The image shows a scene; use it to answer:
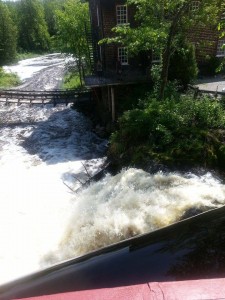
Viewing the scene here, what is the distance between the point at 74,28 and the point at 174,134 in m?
19.7

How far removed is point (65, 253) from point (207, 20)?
36.3ft

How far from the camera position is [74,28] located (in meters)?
26.9

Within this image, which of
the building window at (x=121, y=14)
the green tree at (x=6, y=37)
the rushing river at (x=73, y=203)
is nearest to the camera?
the rushing river at (x=73, y=203)

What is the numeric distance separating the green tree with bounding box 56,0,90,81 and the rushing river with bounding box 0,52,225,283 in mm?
14410

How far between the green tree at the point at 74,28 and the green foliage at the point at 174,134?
17.0 metres

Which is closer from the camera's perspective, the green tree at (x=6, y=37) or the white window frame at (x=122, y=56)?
the white window frame at (x=122, y=56)

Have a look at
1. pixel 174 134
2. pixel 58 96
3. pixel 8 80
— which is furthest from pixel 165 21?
pixel 8 80

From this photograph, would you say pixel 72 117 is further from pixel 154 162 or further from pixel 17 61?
pixel 17 61

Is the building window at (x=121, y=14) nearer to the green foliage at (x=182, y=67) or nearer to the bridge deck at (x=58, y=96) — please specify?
the green foliage at (x=182, y=67)

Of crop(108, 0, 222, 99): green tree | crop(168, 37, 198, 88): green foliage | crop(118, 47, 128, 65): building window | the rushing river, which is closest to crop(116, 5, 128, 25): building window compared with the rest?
crop(118, 47, 128, 65): building window

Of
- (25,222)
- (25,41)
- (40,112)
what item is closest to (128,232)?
(25,222)

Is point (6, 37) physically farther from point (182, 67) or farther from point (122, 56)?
point (182, 67)

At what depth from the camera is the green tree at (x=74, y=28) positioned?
2692cm

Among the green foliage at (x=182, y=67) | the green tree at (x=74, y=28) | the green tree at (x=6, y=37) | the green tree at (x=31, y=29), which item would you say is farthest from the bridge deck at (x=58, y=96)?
the green tree at (x=31, y=29)
